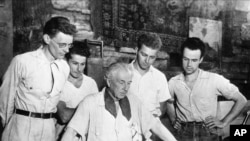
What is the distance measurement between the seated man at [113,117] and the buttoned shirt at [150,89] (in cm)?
74

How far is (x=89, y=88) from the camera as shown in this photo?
361 centimetres

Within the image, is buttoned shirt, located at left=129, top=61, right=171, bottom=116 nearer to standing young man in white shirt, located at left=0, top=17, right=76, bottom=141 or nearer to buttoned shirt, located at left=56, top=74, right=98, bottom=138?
buttoned shirt, located at left=56, top=74, right=98, bottom=138

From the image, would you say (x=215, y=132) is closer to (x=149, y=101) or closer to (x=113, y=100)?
(x=149, y=101)

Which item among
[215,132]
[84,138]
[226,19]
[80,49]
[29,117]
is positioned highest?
[226,19]

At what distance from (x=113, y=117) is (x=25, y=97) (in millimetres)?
890

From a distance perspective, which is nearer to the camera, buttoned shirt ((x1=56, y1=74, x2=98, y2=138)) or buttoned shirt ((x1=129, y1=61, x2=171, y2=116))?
buttoned shirt ((x1=56, y1=74, x2=98, y2=138))

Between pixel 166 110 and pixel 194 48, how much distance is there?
3.34 ft

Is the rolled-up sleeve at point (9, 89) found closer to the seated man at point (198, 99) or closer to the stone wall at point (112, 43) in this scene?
the stone wall at point (112, 43)

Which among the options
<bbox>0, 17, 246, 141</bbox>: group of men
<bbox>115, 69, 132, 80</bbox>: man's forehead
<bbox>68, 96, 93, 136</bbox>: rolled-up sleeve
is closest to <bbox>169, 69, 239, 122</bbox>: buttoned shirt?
<bbox>0, 17, 246, 141</bbox>: group of men

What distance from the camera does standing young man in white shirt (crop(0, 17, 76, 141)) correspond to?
2.80 metres

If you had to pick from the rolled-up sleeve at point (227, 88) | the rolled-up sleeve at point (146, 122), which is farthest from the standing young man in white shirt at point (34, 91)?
the rolled-up sleeve at point (227, 88)

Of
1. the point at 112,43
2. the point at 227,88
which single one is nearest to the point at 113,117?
the point at 227,88

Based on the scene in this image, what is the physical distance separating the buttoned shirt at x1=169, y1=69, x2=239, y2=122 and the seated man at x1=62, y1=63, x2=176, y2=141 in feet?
3.50

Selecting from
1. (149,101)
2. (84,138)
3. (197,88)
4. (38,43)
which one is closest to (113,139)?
(84,138)
